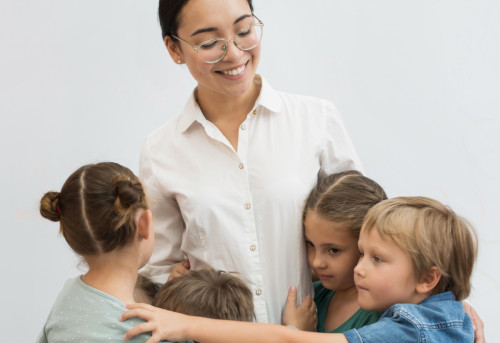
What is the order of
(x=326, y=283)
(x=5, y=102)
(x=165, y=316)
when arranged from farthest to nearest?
(x=5, y=102) < (x=326, y=283) < (x=165, y=316)

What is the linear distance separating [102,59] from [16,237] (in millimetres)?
596

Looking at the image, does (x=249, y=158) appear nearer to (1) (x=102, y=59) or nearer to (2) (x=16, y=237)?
(1) (x=102, y=59)

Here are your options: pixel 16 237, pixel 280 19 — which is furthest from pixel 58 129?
pixel 280 19

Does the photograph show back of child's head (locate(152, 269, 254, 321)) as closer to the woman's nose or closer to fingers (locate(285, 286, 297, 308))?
fingers (locate(285, 286, 297, 308))

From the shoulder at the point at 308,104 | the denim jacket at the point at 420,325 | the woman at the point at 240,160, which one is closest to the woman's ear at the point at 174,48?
the woman at the point at 240,160

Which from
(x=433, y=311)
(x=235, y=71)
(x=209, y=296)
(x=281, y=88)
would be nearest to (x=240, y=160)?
(x=235, y=71)

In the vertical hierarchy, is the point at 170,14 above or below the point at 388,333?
above

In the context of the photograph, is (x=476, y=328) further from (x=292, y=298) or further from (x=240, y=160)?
(x=240, y=160)

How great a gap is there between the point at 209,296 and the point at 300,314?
A: 0.21m

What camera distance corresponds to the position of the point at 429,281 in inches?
45.9

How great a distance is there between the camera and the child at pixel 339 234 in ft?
4.26

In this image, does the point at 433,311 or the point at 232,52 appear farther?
the point at 232,52

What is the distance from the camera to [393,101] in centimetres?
198

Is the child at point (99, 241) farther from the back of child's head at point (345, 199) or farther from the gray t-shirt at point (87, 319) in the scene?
the back of child's head at point (345, 199)
